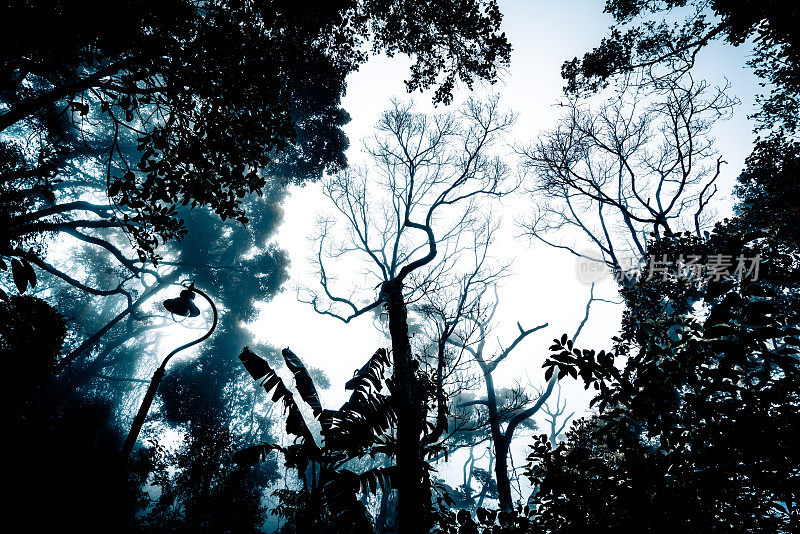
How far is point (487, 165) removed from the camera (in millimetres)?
11383

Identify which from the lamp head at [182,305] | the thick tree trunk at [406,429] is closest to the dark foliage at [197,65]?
the lamp head at [182,305]

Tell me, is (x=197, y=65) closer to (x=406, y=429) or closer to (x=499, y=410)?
(x=406, y=429)

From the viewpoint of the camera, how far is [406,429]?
277 inches

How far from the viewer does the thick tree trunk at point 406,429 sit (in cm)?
623

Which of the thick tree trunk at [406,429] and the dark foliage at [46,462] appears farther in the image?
the dark foliage at [46,462]

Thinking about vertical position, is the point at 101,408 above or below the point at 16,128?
below

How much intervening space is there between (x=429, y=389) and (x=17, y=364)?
13.4m

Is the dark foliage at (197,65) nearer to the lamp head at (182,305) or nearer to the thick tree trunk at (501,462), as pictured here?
the lamp head at (182,305)

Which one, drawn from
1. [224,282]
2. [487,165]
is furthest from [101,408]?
[487,165]

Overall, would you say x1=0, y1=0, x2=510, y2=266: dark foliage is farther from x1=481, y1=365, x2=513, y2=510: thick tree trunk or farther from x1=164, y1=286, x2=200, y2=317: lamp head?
x1=481, y1=365, x2=513, y2=510: thick tree trunk

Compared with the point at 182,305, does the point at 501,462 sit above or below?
below

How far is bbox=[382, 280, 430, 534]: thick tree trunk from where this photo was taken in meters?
6.23

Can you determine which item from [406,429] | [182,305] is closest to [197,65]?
[182,305]

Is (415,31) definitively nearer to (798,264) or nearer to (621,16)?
(621,16)
